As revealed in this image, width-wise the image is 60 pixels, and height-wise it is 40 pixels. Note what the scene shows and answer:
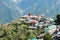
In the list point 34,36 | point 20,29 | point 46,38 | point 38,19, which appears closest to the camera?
point 46,38

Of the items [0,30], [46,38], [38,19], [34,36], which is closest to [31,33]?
[34,36]

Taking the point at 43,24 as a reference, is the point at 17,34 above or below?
above

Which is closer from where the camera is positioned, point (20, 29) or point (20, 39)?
point (20, 39)

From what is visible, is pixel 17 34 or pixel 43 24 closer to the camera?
pixel 17 34

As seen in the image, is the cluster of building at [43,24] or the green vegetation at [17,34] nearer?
the green vegetation at [17,34]

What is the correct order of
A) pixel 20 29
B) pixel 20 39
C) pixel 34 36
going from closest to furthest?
pixel 20 39 < pixel 34 36 < pixel 20 29

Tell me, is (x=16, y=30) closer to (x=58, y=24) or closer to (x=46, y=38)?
(x=58, y=24)

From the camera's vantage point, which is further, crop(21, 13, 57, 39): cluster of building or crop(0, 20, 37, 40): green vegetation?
crop(21, 13, 57, 39): cluster of building

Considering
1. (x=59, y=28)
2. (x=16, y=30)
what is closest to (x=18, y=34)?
(x=16, y=30)

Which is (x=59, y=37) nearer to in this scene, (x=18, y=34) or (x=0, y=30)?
(x=18, y=34)
